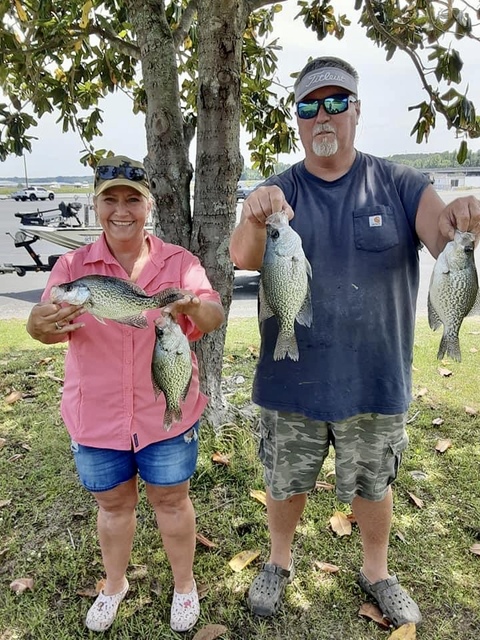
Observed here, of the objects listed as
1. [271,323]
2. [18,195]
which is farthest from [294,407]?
[18,195]

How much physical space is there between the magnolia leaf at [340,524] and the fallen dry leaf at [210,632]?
91 centimetres

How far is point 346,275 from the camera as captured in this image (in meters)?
2.06

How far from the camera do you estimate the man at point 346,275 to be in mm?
2043

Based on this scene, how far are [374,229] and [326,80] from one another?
2.11 ft

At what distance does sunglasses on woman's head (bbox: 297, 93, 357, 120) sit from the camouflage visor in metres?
0.73

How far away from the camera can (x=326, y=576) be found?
2662mm

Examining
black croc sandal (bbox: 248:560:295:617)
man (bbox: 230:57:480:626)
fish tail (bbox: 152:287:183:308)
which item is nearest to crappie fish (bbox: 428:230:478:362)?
man (bbox: 230:57:480:626)

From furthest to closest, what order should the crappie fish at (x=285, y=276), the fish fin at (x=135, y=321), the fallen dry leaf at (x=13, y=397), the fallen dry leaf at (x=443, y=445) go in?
the fallen dry leaf at (x=13, y=397)
the fallen dry leaf at (x=443, y=445)
the fish fin at (x=135, y=321)
the crappie fish at (x=285, y=276)

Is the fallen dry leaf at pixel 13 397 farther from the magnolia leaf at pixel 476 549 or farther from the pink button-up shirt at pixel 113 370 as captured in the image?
the magnolia leaf at pixel 476 549

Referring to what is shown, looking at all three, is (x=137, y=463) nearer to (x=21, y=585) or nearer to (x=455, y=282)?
(x=21, y=585)

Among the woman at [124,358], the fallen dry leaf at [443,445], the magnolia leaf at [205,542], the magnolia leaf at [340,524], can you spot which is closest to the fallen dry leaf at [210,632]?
the magnolia leaf at [205,542]

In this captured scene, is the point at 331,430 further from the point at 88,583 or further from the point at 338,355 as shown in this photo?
the point at 88,583

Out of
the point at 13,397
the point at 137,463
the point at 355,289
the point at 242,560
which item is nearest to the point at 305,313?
the point at 355,289

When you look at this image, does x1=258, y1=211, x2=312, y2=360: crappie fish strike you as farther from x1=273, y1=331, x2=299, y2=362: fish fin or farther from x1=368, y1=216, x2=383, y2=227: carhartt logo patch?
x1=368, y1=216, x2=383, y2=227: carhartt logo patch
